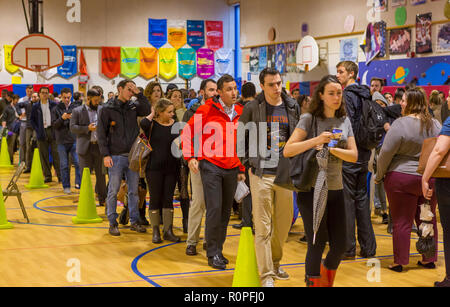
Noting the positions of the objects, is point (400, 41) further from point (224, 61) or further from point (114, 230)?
point (114, 230)

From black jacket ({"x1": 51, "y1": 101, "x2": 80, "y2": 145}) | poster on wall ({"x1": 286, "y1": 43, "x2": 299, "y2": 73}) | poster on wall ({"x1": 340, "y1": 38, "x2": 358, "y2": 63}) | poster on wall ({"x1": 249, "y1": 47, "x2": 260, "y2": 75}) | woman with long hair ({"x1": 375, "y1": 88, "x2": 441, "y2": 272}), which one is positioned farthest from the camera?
poster on wall ({"x1": 249, "y1": 47, "x2": 260, "y2": 75})

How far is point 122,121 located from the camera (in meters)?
7.48

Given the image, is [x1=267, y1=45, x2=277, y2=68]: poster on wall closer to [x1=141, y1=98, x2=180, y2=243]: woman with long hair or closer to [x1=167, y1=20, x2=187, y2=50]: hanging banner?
[x1=167, y1=20, x2=187, y2=50]: hanging banner

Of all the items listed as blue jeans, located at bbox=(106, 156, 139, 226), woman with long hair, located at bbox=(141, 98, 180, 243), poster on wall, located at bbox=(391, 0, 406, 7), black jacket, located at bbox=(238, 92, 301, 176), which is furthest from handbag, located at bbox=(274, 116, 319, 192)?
poster on wall, located at bbox=(391, 0, 406, 7)

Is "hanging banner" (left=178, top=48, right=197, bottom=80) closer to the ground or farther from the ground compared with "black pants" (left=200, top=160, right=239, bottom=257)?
farther from the ground

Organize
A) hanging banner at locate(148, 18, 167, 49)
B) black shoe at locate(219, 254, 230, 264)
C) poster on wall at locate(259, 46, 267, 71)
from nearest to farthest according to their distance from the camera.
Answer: black shoe at locate(219, 254, 230, 264) < poster on wall at locate(259, 46, 267, 71) < hanging banner at locate(148, 18, 167, 49)

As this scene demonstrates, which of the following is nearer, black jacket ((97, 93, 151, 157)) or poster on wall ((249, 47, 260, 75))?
black jacket ((97, 93, 151, 157))

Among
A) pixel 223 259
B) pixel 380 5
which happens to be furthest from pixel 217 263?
pixel 380 5

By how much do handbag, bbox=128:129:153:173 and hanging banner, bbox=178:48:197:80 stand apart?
55.2ft

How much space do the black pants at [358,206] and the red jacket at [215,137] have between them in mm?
1103

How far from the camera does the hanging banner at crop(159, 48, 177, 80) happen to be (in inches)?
925

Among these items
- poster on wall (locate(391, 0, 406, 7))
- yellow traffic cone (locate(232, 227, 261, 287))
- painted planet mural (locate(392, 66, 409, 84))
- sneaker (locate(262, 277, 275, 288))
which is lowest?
sneaker (locate(262, 277, 275, 288))

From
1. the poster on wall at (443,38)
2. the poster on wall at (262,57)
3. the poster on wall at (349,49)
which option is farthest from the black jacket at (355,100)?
the poster on wall at (262,57)
